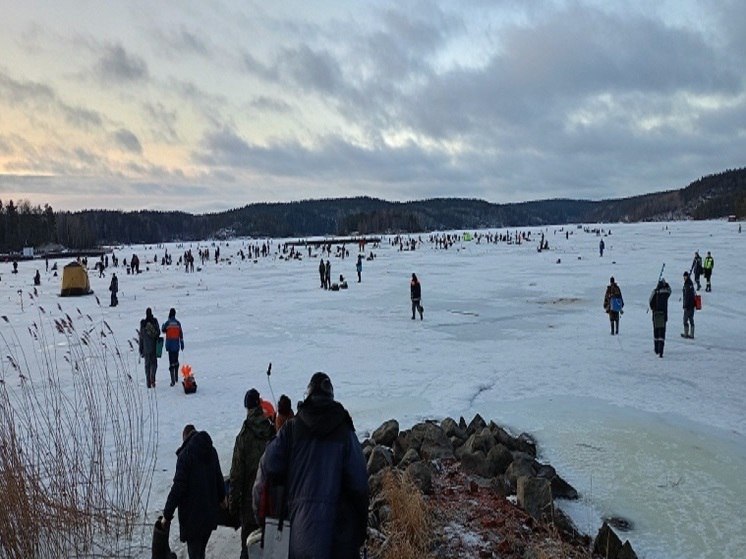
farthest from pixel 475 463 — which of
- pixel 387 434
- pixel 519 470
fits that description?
pixel 387 434

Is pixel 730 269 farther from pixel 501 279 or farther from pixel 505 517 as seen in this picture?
pixel 505 517

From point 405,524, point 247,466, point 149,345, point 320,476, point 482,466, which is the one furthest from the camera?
point 149,345

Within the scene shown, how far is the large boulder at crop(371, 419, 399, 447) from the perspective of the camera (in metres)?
7.41

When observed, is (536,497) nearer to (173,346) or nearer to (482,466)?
(482,466)

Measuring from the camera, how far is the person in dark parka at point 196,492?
14.0ft

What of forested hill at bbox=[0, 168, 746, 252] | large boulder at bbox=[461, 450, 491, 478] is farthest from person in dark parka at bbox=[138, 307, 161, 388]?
forested hill at bbox=[0, 168, 746, 252]

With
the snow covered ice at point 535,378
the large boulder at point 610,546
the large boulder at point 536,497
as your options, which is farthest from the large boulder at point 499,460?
the large boulder at point 610,546

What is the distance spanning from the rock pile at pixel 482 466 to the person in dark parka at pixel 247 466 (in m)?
1.16

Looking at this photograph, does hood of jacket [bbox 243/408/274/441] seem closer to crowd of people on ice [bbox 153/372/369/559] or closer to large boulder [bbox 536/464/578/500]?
crowd of people on ice [bbox 153/372/369/559]

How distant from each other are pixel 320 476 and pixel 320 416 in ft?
1.01

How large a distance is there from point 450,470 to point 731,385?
6.11 metres

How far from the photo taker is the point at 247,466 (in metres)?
4.43

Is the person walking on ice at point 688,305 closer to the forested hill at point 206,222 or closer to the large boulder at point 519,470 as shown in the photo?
the large boulder at point 519,470

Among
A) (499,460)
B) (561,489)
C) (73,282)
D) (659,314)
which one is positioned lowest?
(561,489)
